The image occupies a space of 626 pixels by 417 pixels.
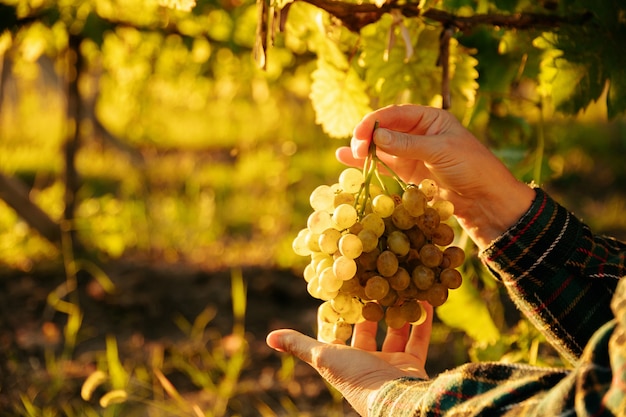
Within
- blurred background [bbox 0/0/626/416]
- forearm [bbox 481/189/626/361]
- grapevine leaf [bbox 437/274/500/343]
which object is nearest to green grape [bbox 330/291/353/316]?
forearm [bbox 481/189/626/361]

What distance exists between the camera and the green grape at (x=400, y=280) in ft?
3.93

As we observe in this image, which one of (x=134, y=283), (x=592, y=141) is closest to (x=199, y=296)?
(x=134, y=283)

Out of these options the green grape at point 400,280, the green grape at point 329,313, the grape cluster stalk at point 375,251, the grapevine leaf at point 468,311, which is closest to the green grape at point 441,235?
the grape cluster stalk at point 375,251

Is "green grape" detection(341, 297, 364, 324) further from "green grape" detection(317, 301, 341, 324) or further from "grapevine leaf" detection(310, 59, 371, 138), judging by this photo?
"grapevine leaf" detection(310, 59, 371, 138)

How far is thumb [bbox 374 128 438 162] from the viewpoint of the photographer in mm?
1281

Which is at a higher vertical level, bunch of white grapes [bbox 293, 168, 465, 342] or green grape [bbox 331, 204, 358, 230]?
green grape [bbox 331, 204, 358, 230]

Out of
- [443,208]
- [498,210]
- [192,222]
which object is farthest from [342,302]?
[192,222]

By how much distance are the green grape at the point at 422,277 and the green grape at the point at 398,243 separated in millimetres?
37

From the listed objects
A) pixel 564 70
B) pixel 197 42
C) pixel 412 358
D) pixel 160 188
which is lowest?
pixel 160 188

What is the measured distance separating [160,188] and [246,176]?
0.62m

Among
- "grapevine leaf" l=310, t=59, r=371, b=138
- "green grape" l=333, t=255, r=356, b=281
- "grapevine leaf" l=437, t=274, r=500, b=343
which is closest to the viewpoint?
"green grape" l=333, t=255, r=356, b=281

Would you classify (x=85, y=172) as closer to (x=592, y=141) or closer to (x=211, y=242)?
(x=211, y=242)

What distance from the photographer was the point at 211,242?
425cm

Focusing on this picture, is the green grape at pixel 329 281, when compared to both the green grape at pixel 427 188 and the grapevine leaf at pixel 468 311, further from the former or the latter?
the grapevine leaf at pixel 468 311
